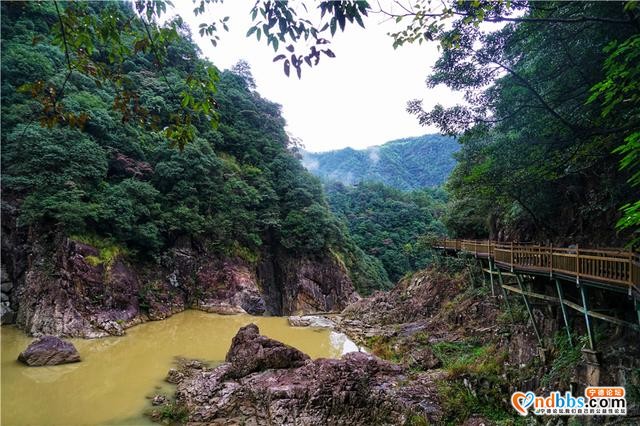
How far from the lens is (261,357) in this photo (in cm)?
976

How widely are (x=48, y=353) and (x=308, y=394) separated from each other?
862 cm

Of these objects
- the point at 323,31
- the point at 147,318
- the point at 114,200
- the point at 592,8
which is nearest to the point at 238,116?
the point at 114,200

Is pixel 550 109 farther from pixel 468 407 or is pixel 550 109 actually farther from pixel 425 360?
pixel 425 360

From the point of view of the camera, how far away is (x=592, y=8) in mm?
5734

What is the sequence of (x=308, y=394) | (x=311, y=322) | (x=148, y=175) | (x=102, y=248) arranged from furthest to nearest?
(x=148, y=175) → (x=311, y=322) → (x=102, y=248) → (x=308, y=394)

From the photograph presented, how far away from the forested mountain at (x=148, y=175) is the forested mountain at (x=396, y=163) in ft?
172

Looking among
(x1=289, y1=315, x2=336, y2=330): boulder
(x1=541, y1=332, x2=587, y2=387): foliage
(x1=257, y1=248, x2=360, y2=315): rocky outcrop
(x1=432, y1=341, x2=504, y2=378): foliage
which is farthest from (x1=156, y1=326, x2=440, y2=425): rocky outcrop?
Result: (x1=257, y1=248, x2=360, y2=315): rocky outcrop

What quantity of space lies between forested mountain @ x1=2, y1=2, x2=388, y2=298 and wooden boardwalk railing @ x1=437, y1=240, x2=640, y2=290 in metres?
8.74

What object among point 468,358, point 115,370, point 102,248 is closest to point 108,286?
point 102,248

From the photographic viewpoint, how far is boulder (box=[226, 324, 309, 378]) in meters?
9.62

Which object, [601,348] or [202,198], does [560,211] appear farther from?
[202,198]

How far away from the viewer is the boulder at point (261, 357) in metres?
9.62

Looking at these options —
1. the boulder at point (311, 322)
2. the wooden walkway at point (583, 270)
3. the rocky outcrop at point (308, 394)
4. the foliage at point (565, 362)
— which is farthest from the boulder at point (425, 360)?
the boulder at point (311, 322)

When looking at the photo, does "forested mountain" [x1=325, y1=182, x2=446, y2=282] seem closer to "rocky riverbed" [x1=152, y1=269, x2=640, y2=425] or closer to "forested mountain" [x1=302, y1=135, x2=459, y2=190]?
"rocky riverbed" [x1=152, y1=269, x2=640, y2=425]
